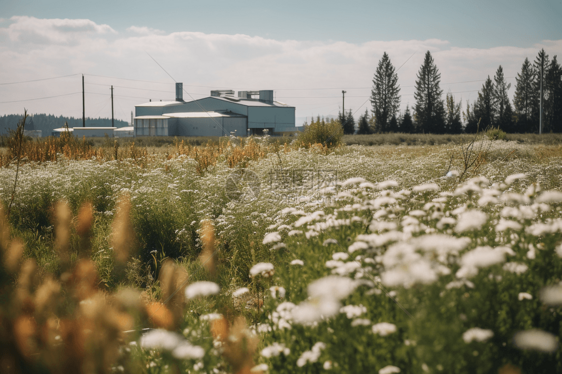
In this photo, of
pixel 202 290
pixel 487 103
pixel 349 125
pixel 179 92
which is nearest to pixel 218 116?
pixel 179 92

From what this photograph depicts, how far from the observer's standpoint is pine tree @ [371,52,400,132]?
181 feet

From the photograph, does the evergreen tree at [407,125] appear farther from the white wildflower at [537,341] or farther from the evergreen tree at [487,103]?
the white wildflower at [537,341]

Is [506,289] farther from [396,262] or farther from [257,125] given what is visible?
[257,125]

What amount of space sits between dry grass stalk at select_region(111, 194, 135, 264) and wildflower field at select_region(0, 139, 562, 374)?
0.02 meters

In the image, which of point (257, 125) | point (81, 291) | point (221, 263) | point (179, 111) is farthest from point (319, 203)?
point (179, 111)

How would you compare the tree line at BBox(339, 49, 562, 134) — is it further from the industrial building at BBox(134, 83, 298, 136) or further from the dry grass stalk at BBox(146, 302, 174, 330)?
the dry grass stalk at BBox(146, 302, 174, 330)

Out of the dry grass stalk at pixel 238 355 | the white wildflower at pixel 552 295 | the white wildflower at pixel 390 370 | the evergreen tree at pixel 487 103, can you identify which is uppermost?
the evergreen tree at pixel 487 103

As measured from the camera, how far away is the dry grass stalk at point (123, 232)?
16.8 feet

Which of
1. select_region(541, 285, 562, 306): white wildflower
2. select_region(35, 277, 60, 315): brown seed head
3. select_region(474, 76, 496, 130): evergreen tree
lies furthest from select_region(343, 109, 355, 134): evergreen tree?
select_region(541, 285, 562, 306): white wildflower

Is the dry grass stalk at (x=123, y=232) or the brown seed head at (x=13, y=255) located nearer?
the brown seed head at (x=13, y=255)

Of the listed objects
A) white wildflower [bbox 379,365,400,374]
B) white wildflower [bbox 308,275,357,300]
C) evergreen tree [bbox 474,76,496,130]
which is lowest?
white wildflower [bbox 379,365,400,374]

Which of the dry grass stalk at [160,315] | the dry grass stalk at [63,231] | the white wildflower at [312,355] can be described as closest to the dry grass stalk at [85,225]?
the dry grass stalk at [63,231]

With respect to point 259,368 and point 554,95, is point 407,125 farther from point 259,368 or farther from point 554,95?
point 259,368

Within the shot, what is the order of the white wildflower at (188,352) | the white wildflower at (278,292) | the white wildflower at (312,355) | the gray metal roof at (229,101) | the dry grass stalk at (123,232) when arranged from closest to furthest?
the white wildflower at (188,352) → the white wildflower at (312,355) → the white wildflower at (278,292) → the dry grass stalk at (123,232) → the gray metal roof at (229,101)
